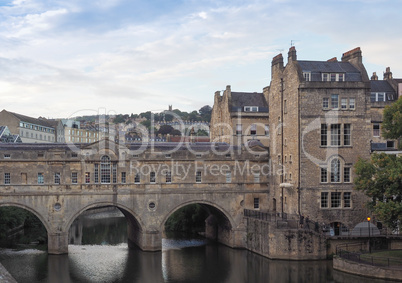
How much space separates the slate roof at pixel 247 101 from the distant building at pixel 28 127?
4414cm

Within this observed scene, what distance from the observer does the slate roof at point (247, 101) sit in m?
66.9

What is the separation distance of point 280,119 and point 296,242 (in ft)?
42.7

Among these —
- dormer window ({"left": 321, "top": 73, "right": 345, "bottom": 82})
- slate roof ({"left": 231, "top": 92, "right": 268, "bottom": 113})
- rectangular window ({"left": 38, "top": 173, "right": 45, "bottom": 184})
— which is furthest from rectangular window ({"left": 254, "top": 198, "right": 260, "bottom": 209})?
rectangular window ({"left": 38, "top": 173, "right": 45, "bottom": 184})

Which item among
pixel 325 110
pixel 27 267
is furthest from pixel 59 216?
pixel 325 110

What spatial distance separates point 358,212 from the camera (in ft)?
156

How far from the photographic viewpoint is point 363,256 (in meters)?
40.8

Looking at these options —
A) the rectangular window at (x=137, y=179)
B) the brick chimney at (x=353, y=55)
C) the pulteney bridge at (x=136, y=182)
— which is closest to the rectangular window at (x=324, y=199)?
the pulteney bridge at (x=136, y=182)

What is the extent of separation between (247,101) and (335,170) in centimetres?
2244

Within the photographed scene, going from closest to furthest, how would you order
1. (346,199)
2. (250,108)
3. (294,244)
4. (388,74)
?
(294,244), (346,199), (388,74), (250,108)

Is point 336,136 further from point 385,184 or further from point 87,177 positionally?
point 87,177

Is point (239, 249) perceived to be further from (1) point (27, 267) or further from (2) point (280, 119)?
(1) point (27, 267)

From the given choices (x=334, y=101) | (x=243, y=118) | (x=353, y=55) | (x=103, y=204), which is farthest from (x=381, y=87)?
(x=103, y=204)

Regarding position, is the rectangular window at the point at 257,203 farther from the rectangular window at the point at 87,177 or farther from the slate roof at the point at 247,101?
the slate roof at the point at 247,101

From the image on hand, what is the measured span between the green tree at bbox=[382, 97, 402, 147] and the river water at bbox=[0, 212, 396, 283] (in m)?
10.8
